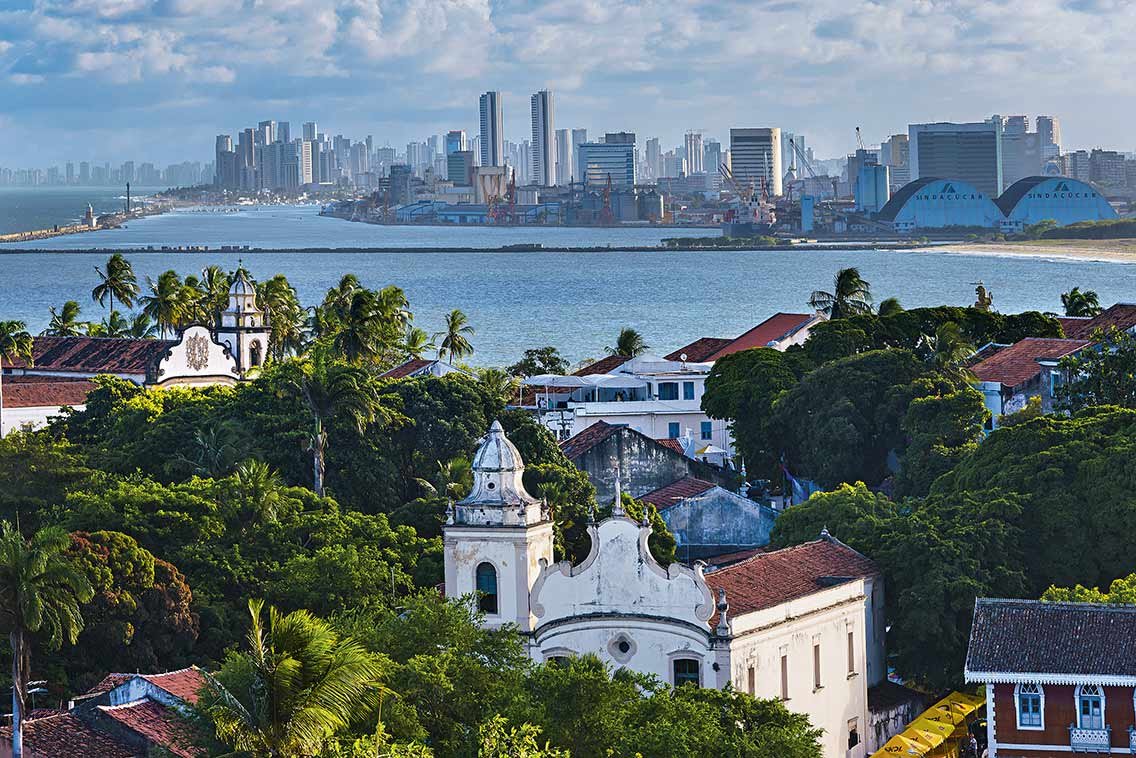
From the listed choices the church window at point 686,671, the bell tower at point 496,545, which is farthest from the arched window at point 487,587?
the church window at point 686,671

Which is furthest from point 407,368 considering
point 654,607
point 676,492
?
point 654,607

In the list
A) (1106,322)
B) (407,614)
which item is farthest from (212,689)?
(1106,322)

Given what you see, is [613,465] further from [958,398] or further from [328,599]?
[328,599]

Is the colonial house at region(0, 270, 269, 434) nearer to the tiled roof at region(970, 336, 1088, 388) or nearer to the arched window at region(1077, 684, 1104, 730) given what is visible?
the tiled roof at region(970, 336, 1088, 388)

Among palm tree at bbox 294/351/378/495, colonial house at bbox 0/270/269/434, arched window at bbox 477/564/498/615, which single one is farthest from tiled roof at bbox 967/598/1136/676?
colonial house at bbox 0/270/269/434

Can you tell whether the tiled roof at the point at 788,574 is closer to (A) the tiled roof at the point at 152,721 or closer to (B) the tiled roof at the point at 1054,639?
(B) the tiled roof at the point at 1054,639

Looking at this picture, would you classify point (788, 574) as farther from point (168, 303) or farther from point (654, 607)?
point (168, 303)

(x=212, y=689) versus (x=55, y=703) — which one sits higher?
(x=212, y=689)
